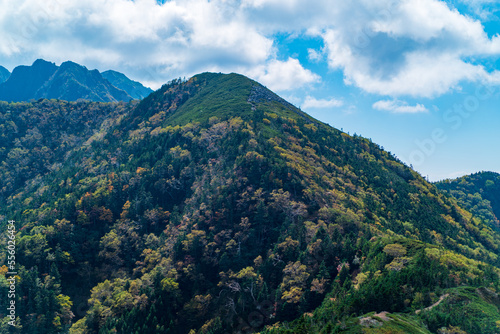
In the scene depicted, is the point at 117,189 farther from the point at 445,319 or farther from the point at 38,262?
the point at 445,319

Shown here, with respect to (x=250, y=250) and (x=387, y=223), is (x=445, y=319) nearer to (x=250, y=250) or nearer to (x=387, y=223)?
(x=250, y=250)

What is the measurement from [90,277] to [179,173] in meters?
63.6

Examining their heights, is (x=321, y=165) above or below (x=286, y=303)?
above

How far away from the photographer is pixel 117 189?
158500 millimetres

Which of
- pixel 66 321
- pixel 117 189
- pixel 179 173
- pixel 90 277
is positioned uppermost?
pixel 179 173

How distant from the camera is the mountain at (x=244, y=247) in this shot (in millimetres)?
67125

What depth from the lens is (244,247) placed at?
113312 mm

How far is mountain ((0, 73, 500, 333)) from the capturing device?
2643 inches

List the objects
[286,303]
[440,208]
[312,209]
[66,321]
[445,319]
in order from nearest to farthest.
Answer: [445,319], [286,303], [66,321], [312,209], [440,208]

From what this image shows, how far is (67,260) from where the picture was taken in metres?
126

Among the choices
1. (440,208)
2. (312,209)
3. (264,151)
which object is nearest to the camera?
(312,209)

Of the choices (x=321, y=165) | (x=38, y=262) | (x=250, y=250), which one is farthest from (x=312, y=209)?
(x=38, y=262)

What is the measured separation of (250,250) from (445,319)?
69.6m

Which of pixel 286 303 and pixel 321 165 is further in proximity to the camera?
pixel 321 165
